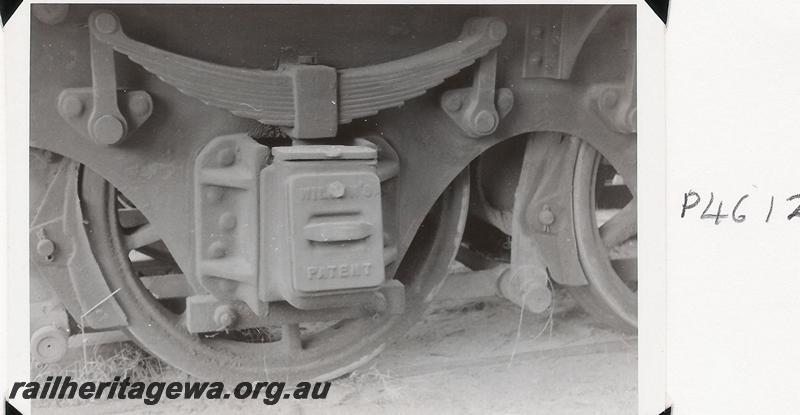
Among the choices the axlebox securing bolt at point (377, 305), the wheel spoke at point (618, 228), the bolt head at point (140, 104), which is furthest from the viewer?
the wheel spoke at point (618, 228)

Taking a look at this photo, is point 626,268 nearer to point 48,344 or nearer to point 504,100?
point 504,100

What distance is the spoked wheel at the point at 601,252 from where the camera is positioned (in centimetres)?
242

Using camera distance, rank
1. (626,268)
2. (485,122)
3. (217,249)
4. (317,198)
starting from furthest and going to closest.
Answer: (626,268) → (485,122) → (217,249) → (317,198)

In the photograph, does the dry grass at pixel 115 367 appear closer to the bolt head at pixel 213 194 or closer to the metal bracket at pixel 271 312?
the metal bracket at pixel 271 312

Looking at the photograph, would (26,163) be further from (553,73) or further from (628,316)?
(628,316)

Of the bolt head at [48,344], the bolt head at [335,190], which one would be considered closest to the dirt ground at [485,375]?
the bolt head at [48,344]

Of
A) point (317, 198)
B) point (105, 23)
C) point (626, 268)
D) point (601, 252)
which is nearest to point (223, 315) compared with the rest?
point (317, 198)

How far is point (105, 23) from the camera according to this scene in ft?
5.95

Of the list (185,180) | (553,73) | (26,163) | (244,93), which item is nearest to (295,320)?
(185,180)

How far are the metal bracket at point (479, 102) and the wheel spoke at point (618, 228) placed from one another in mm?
586

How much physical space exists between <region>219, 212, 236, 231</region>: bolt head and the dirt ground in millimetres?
458

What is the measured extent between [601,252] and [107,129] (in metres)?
1.35

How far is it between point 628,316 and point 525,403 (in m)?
0.46

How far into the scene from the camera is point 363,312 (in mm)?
2174
